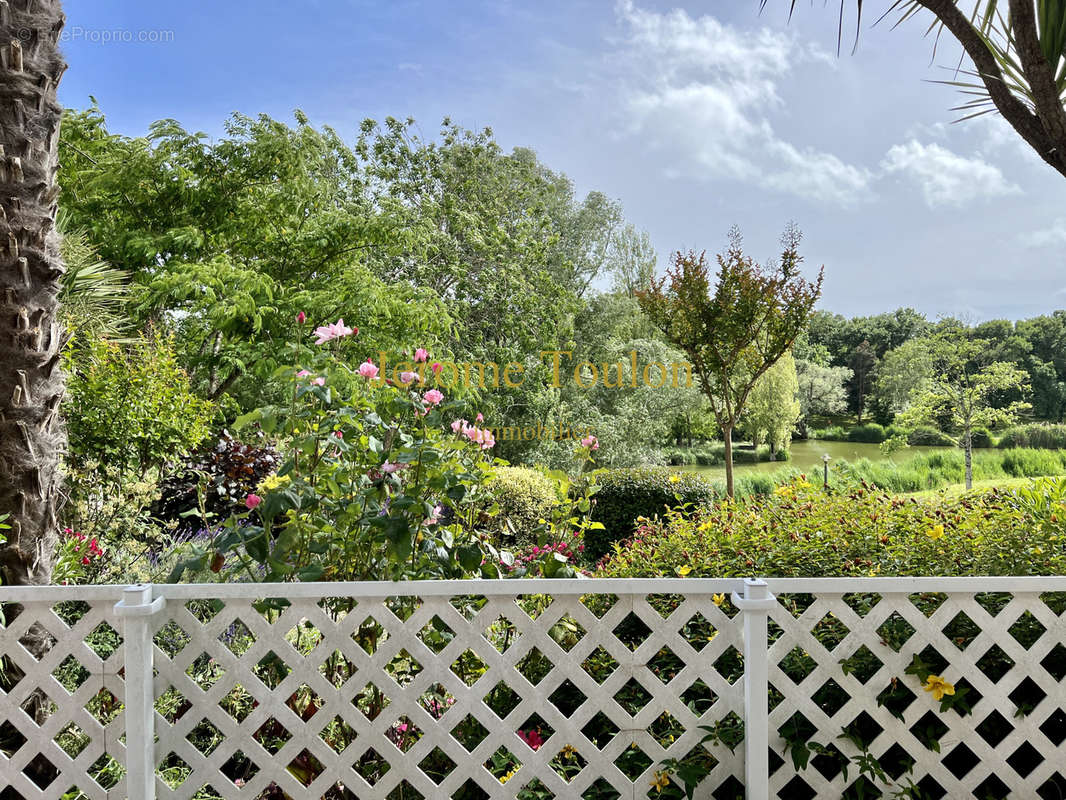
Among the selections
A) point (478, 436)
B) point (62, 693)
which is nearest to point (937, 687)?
point (478, 436)

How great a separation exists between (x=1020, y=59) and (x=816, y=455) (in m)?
16.6

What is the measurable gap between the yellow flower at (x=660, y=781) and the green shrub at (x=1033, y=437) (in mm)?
16331

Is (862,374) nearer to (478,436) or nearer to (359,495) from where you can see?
(478,436)

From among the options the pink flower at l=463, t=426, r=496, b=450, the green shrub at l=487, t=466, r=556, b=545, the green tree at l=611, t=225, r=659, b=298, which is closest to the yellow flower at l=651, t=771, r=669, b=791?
the pink flower at l=463, t=426, r=496, b=450

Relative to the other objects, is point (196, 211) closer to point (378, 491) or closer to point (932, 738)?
point (378, 491)

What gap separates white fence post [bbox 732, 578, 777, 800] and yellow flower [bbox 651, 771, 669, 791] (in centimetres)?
21

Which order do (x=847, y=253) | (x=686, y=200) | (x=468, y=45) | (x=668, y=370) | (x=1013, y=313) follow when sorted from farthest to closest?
(x=847, y=253), (x=686, y=200), (x=1013, y=313), (x=668, y=370), (x=468, y=45)

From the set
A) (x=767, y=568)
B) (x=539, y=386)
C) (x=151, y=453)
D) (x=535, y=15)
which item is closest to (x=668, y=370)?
(x=539, y=386)

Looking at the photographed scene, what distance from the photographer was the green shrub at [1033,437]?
1462 cm

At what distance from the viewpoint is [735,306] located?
8344 mm

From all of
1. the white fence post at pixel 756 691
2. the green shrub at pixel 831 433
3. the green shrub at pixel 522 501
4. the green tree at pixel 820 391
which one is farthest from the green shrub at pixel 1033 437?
the white fence post at pixel 756 691

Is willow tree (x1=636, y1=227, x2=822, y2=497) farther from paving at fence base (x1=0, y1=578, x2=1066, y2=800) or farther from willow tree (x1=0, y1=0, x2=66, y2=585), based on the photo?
willow tree (x1=0, y1=0, x2=66, y2=585)

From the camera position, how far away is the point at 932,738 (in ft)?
5.66

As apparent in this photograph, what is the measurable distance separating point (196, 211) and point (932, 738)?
9330 millimetres
